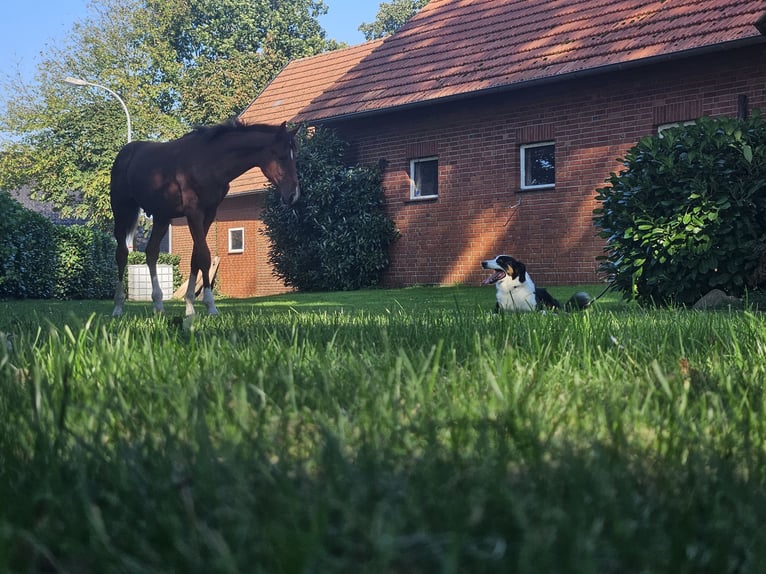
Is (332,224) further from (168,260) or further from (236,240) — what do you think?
(168,260)

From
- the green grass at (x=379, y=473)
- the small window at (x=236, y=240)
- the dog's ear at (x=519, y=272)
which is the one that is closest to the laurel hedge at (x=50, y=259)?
the small window at (x=236, y=240)

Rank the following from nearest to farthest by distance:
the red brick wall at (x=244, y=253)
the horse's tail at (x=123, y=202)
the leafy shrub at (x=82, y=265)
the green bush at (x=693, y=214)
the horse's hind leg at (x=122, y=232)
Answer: the green bush at (x=693, y=214)
the horse's hind leg at (x=122, y=232)
the horse's tail at (x=123, y=202)
the leafy shrub at (x=82, y=265)
the red brick wall at (x=244, y=253)

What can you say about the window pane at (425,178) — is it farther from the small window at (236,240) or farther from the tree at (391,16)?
the tree at (391,16)

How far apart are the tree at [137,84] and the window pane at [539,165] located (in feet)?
73.7

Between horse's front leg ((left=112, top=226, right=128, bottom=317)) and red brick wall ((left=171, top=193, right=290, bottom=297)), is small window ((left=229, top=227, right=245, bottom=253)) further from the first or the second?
horse's front leg ((left=112, top=226, right=128, bottom=317))

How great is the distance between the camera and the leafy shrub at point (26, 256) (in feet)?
60.1

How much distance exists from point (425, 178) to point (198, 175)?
34.8ft

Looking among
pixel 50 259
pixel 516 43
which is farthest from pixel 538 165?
pixel 50 259

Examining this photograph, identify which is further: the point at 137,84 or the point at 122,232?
the point at 137,84

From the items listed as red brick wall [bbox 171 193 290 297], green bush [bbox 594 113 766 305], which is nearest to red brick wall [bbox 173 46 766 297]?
red brick wall [bbox 171 193 290 297]

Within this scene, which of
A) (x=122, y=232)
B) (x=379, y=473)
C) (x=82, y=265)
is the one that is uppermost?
(x=122, y=232)

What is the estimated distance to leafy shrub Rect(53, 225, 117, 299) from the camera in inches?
802

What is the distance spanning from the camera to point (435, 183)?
1962 cm

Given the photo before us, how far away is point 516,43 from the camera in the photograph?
1831 centimetres
